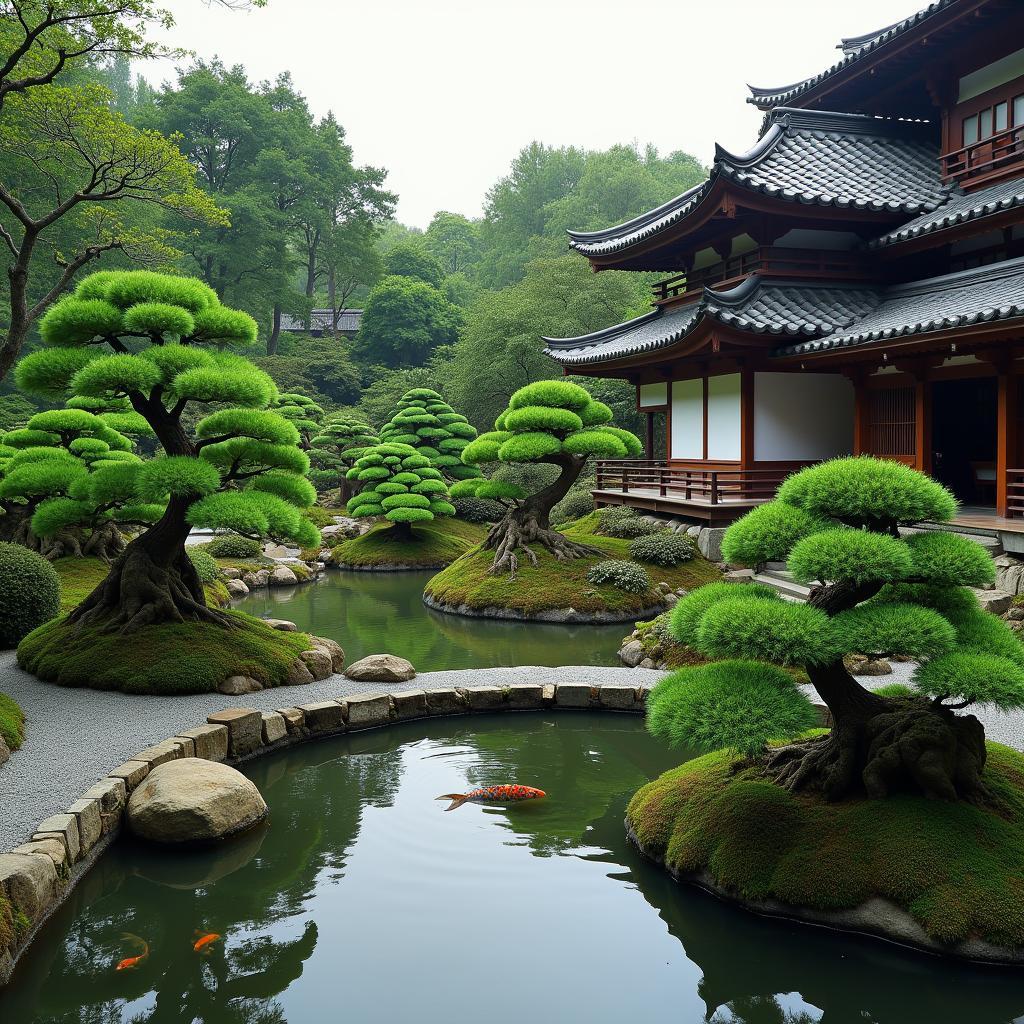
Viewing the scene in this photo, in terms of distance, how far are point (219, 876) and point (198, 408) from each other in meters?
26.9

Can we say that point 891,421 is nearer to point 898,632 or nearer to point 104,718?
point 898,632

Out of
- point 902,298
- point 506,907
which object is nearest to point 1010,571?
point 902,298

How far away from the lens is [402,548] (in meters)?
21.1

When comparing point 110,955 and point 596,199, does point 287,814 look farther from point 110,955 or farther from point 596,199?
point 596,199

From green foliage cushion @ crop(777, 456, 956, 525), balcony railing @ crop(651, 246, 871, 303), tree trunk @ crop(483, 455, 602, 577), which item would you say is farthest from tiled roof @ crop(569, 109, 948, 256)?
green foliage cushion @ crop(777, 456, 956, 525)

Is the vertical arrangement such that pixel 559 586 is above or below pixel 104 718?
above

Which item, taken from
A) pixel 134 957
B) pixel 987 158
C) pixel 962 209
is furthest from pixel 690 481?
pixel 134 957

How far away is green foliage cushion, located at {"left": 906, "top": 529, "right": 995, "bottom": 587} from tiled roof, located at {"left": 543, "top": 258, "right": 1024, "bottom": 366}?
6130 mm

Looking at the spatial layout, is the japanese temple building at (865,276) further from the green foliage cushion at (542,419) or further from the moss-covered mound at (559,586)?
the green foliage cushion at (542,419)

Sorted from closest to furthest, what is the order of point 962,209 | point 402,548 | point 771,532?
1. point 771,532
2. point 962,209
3. point 402,548

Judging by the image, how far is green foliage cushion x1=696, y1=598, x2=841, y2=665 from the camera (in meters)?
4.83

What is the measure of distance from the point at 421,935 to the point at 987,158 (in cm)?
1450

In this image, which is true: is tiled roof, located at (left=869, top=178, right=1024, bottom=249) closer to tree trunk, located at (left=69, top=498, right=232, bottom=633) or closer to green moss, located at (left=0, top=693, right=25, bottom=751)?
tree trunk, located at (left=69, top=498, right=232, bottom=633)

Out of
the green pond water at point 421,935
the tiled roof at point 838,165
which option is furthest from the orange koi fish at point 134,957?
the tiled roof at point 838,165
